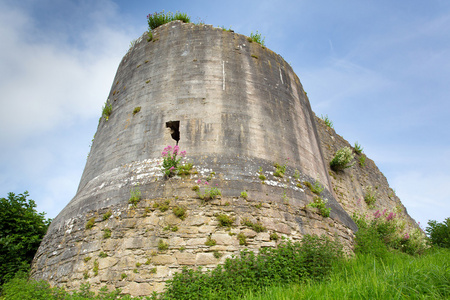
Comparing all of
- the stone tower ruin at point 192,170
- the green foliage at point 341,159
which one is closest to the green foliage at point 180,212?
the stone tower ruin at point 192,170

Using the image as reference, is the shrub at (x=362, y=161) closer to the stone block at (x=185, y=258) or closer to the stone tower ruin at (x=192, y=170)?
the stone tower ruin at (x=192, y=170)

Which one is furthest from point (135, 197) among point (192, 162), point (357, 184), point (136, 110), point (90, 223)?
point (357, 184)

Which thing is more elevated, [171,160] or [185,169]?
[171,160]

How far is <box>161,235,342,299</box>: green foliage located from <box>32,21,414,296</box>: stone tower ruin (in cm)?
25

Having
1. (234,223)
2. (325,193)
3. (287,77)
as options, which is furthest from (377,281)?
(287,77)

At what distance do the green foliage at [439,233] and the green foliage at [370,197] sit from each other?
2614 millimetres

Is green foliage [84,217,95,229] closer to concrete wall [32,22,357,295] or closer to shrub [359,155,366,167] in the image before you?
concrete wall [32,22,357,295]

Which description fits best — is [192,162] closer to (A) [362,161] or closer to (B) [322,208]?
(B) [322,208]

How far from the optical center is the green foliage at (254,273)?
5.21 metres

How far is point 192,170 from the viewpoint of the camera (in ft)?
23.2

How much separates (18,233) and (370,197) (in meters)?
10.6

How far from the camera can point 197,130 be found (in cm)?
765

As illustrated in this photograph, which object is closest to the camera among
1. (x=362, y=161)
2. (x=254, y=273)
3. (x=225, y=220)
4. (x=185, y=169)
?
(x=254, y=273)

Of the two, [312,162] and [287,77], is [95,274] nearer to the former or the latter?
[312,162]
